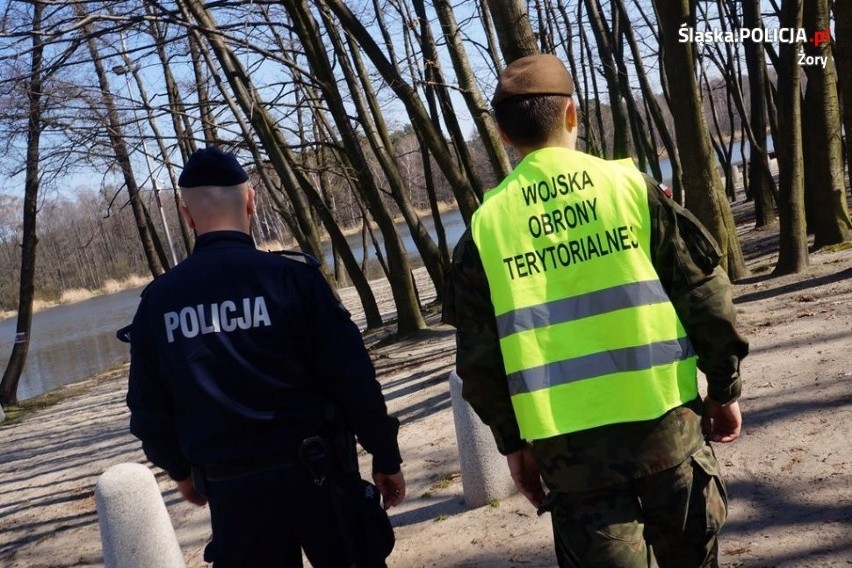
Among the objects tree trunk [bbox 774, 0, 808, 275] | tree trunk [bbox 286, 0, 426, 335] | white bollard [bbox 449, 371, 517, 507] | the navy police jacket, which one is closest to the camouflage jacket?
the navy police jacket

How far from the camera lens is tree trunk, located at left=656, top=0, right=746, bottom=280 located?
9383mm

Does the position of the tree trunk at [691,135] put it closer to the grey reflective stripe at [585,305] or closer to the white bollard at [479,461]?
the white bollard at [479,461]

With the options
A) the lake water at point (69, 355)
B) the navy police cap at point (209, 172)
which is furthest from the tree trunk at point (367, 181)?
the lake water at point (69, 355)

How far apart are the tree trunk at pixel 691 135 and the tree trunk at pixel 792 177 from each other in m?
0.71

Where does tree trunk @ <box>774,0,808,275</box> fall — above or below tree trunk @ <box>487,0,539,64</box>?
below

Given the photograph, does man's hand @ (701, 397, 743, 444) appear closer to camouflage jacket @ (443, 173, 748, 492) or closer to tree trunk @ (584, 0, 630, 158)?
camouflage jacket @ (443, 173, 748, 492)

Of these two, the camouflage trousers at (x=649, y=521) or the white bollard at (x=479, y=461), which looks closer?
the camouflage trousers at (x=649, y=521)

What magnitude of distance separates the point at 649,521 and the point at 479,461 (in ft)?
10.2

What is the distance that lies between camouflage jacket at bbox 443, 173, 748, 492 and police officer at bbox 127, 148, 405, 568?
0.53 metres

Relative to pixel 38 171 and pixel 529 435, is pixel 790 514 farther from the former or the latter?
pixel 38 171

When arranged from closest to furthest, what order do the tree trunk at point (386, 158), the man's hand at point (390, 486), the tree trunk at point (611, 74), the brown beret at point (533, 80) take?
the brown beret at point (533, 80) < the man's hand at point (390, 486) < the tree trunk at point (386, 158) < the tree trunk at point (611, 74)

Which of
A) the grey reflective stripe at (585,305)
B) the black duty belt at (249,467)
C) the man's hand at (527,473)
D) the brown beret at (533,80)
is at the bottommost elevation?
the man's hand at (527,473)

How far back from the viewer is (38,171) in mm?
20172

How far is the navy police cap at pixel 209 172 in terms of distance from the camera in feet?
10.1
